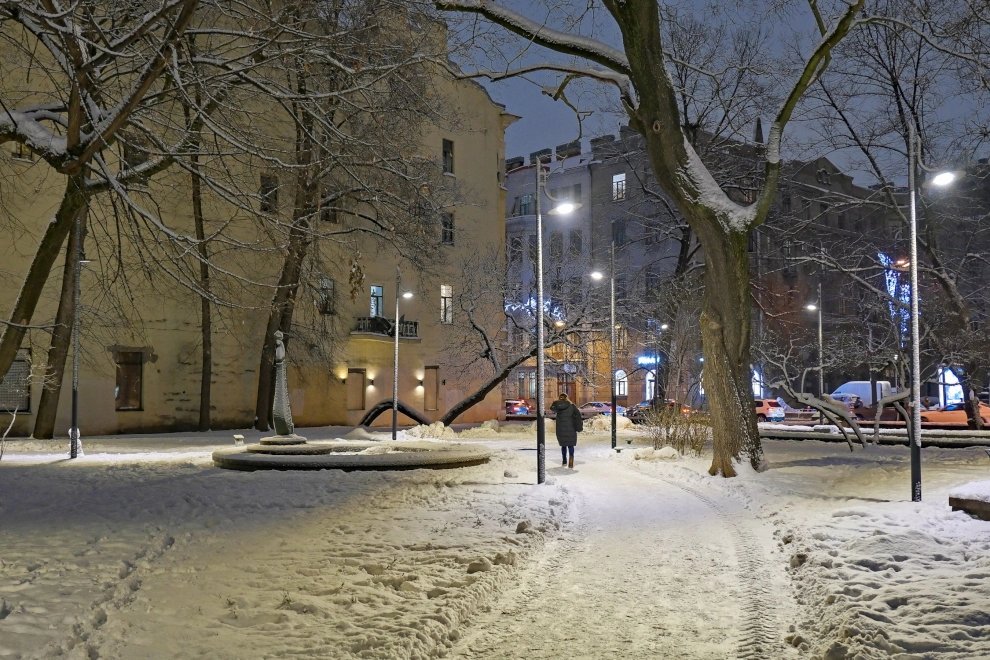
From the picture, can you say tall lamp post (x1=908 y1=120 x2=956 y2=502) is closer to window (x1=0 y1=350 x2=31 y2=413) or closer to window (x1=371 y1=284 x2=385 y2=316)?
window (x1=0 y1=350 x2=31 y2=413)

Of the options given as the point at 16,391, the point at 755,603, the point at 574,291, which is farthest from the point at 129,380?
the point at 755,603

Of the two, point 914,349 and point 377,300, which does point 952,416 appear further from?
point 914,349

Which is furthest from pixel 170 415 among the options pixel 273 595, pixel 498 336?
pixel 273 595

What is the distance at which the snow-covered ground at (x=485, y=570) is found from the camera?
22.9 ft

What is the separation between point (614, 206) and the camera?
63.6m

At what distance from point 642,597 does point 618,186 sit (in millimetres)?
57309

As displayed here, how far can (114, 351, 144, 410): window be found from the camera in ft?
117

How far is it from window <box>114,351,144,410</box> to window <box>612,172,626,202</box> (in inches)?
1435

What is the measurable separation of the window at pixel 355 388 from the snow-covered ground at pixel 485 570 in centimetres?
2599

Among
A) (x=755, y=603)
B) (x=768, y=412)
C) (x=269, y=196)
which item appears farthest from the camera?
(x=768, y=412)

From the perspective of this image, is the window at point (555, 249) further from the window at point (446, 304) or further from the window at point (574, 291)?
the window at point (446, 304)

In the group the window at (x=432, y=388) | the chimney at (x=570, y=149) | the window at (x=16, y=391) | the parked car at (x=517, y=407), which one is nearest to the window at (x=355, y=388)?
the window at (x=432, y=388)

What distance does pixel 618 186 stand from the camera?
2518 inches

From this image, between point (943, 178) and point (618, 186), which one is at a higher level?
point (618, 186)
